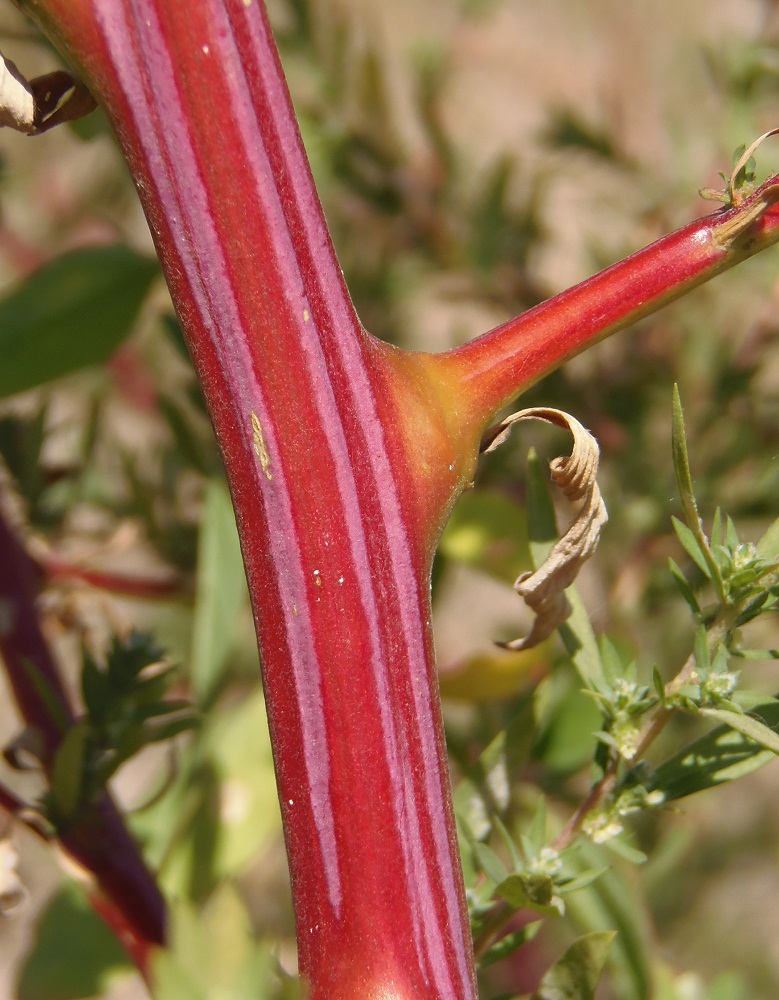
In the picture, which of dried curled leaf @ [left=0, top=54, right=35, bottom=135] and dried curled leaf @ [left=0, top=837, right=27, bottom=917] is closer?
dried curled leaf @ [left=0, top=54, right=35, bottom=135]

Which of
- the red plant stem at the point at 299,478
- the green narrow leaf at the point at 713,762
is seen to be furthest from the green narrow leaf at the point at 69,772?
the green narrow leaf at the point at 713,762

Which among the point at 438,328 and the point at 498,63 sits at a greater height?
the point at 498,63

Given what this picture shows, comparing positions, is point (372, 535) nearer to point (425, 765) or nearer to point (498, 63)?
point (425, 765)

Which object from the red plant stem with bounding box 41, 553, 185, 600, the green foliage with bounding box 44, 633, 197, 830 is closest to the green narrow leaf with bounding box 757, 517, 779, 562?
the green foliage with bounding box 44, 633, 197, 830

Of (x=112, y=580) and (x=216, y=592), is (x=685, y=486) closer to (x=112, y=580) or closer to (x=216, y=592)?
(x=216, y=592)

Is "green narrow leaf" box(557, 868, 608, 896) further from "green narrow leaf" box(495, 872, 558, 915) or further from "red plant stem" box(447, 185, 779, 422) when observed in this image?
"red plant stem" box(447, 185, 779, 422)

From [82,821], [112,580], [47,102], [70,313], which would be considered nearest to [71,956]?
[82,821]

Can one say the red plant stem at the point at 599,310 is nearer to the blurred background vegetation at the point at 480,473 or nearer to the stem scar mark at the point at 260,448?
the stem scar mark at the point at 260,448

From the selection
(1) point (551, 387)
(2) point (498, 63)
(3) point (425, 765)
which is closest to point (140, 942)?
(3) point (425, 765)
